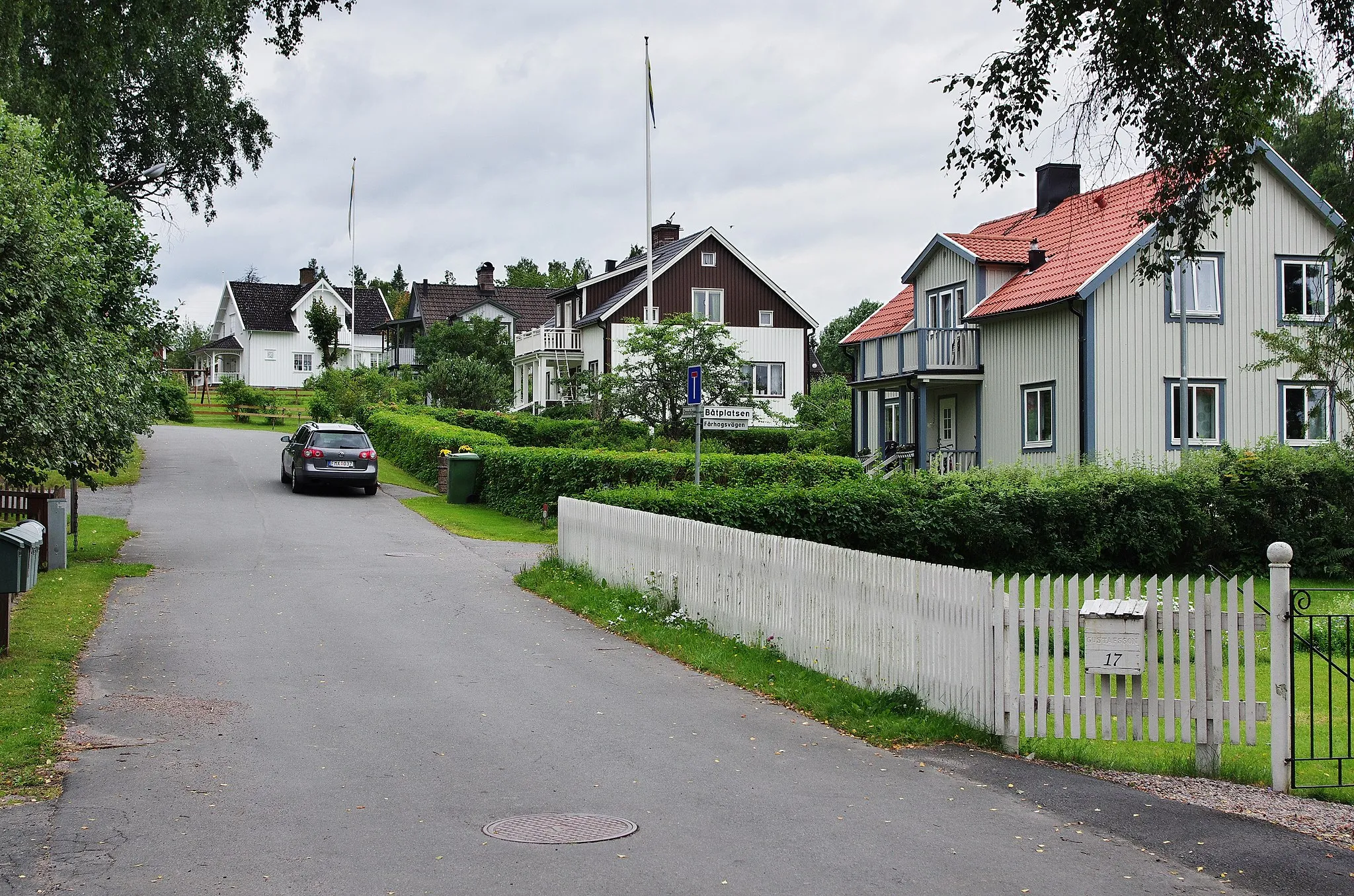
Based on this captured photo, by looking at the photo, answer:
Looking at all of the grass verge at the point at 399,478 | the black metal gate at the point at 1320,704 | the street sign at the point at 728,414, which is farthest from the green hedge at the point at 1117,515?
the grass verge at the point at 399,478

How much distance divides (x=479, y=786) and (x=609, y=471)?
17.1 metres

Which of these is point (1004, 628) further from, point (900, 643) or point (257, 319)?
point (257, 319)

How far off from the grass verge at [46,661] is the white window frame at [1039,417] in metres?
21.9

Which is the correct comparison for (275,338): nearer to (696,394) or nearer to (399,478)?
(399,478)

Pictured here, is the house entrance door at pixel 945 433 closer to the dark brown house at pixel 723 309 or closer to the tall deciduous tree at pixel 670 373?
the tall deciduous tree at pixel 670 373

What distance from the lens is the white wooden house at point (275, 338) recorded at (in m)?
84.4

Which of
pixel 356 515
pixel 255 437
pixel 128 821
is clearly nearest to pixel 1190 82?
pixel 128 821

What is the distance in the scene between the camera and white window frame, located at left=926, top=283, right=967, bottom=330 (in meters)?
36.6

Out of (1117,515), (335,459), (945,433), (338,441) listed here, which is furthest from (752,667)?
(945,433)

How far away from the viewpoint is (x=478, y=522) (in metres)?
26.6

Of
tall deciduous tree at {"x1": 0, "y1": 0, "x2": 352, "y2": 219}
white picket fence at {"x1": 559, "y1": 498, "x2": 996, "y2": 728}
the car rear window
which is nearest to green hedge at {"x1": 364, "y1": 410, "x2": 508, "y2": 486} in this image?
the car rear window

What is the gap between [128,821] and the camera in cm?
674

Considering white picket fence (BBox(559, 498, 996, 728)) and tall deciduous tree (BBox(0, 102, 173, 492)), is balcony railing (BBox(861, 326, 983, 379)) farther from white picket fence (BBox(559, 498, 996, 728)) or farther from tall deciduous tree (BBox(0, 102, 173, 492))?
tall deciduous tree (BBox(0, 102, 173, 492))

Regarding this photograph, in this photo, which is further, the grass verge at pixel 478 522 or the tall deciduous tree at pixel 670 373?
the tall deciduous tree at pixel 670 373
